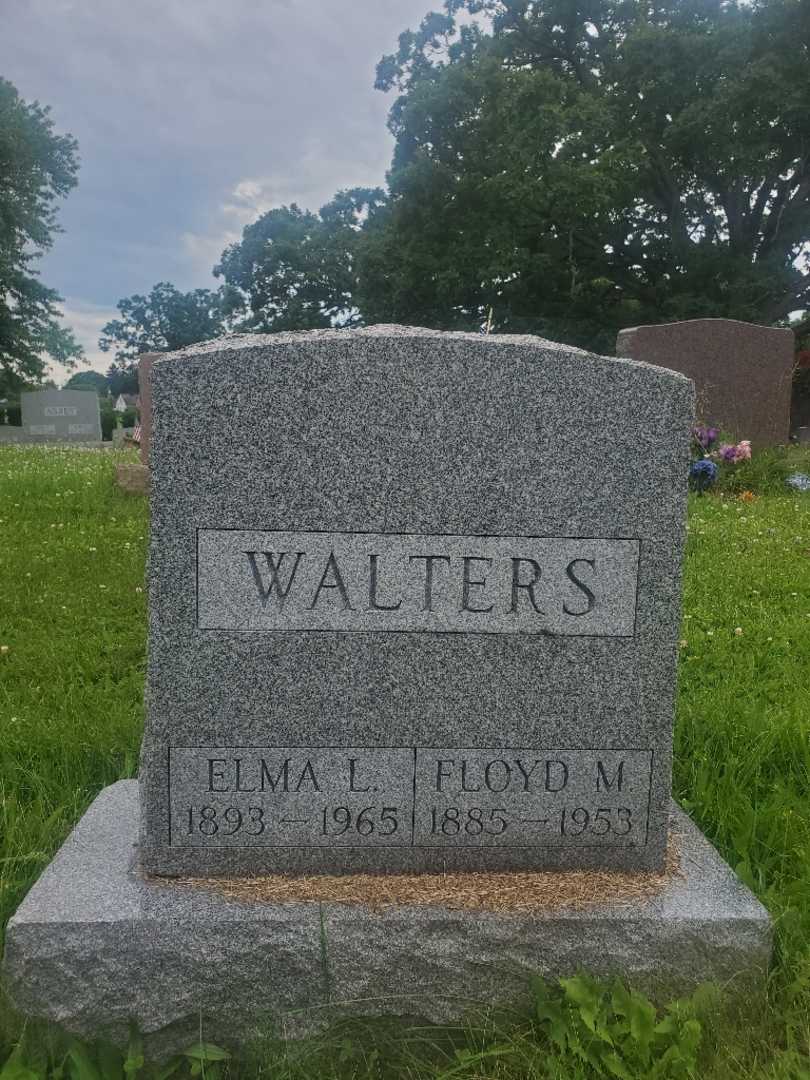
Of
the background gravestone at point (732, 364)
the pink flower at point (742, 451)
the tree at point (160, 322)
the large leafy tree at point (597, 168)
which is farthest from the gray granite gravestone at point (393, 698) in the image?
the tree at point (160, 322)

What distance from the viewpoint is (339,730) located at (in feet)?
6.38

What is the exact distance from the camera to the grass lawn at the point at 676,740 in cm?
173

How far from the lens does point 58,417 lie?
25.2m

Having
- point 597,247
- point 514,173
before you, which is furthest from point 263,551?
point 597,247

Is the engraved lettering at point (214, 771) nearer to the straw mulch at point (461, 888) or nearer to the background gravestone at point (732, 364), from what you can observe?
the straw mulch at point (461, 888)

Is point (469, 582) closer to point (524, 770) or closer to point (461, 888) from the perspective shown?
point (524, 770)

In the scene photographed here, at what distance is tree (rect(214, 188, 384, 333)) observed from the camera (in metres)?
26.5

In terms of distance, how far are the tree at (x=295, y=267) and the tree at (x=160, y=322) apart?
2516cm

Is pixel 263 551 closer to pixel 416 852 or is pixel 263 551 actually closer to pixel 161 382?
pixel 161 382

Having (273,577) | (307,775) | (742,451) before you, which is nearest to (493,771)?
(307,775)

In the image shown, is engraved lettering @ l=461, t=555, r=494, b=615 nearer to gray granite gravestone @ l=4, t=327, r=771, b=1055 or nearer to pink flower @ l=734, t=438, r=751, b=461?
gray granite gravestone @ l=4, t=327, r=771, b=1055

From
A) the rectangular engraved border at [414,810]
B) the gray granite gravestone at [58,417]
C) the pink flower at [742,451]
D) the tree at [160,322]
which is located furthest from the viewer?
the tree at [160,322]

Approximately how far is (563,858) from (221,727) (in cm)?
84

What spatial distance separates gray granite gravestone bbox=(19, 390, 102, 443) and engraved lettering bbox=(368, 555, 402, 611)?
25045 millimetres
